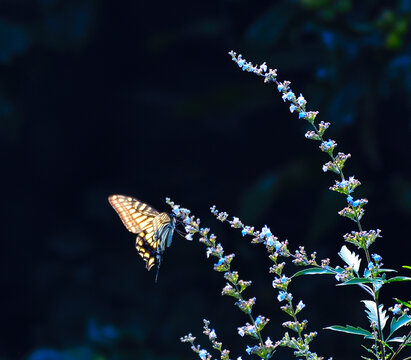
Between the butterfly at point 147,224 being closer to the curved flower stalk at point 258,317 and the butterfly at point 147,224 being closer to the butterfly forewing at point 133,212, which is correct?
the butterfly forewing at point 133,212

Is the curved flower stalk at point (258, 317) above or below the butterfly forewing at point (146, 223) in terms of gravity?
below

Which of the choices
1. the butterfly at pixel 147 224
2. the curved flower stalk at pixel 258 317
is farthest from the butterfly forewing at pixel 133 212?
the curved flower stalk at pixel 258 317

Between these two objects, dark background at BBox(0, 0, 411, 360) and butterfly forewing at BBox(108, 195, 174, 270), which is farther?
dark background at BBox(0, 0, 411, 360)

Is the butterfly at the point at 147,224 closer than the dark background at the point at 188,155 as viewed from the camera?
Yes

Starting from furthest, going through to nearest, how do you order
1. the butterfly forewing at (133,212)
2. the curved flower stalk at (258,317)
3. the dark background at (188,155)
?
the dark background at (188,155), the butterfly forewing at (133,212), the curved flower stalk at (258,317)

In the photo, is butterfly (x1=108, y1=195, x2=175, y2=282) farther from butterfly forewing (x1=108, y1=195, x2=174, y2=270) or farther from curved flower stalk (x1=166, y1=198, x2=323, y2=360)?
curved flower stalk (x1=166, y1=198, x2=323, y2=360)

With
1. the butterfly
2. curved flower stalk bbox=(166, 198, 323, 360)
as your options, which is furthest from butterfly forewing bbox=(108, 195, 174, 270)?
curved flower stalk bbox=(166, 198, 323, 360)

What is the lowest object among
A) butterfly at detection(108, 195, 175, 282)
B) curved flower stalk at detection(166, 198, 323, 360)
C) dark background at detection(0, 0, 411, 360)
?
curved flower stalk at detection(166, 198, 323, 360)

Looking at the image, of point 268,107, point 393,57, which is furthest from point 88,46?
point 393,57
